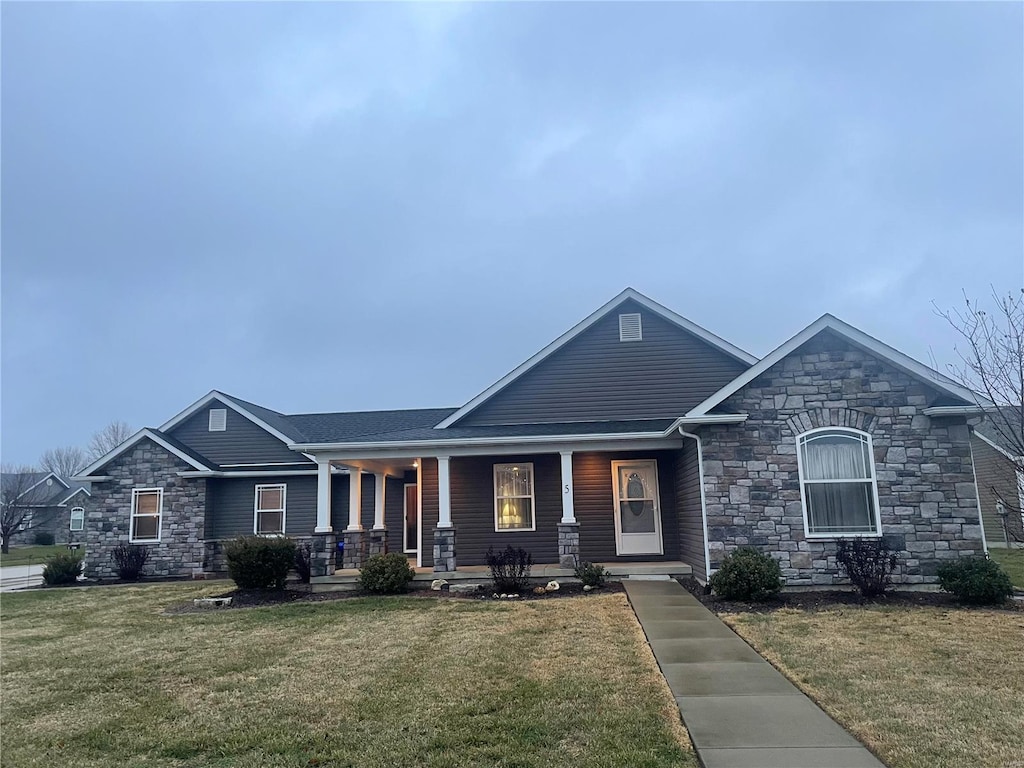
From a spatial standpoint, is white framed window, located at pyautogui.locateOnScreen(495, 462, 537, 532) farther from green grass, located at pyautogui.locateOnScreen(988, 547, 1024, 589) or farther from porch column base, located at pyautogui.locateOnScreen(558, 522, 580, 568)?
green grass, located at pyautogui.locateOnScreen(988, 547, 1024, 589)

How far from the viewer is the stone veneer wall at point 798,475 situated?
10.4 metres

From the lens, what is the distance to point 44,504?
40469mm

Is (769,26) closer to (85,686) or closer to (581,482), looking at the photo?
(581,482)

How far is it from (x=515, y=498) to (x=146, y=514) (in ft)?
36.2

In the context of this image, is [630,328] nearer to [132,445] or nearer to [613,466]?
[613,466]

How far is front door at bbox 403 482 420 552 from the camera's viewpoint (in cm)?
1706

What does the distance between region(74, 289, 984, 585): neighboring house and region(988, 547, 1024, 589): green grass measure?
3164mm

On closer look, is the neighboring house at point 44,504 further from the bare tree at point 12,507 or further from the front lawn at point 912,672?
the front lawn at point 912,672

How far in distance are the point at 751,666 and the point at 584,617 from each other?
3.09 m

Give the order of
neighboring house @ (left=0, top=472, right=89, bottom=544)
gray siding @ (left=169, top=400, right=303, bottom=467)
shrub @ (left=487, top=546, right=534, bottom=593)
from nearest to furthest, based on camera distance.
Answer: shrub @ (left=487, top=546, right=534, bottom=593) < gray siding @ (left=169, top=400, right=303, bottom=467) < neighboring house @ (left=0, top=472, right=89, bottom=544)

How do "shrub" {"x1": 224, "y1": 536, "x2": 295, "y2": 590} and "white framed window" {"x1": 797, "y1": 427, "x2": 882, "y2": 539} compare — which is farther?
"shrub" {"x1": 224, "y1": 536, "x2": 295, "y2": 590}

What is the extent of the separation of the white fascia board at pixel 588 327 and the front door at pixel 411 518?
3.29 m

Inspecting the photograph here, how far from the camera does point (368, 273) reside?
146 ft

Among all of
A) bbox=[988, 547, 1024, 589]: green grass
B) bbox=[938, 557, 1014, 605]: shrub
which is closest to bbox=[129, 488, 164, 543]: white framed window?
bbox=[938, 557, 1014, 605]: shrub
